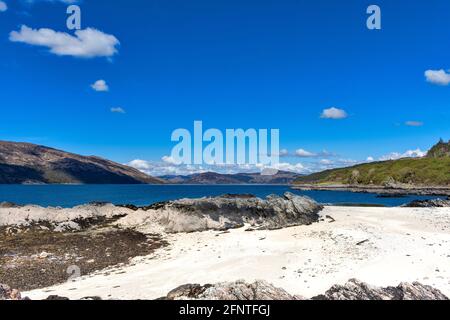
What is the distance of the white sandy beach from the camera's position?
21.5 m

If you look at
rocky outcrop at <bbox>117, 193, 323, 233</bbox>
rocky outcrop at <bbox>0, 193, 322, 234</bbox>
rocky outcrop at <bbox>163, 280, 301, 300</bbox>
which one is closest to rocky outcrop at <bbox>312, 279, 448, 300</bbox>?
rocky outcrop at <bbox>163, 280, 301, 300</bbox>

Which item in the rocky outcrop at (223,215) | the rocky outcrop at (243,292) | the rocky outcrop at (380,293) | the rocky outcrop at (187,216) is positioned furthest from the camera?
the rocky outcrop at (223,215)

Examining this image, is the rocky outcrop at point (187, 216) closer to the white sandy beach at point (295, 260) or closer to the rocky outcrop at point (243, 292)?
the white sandy beach at point (295, 260)

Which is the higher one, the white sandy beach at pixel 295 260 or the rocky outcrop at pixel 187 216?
the rocky outcrop at pixel 187 216

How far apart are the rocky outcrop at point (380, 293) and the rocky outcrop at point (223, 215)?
85.8 feet

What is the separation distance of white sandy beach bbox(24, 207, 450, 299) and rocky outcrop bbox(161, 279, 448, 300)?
3112 millimetres

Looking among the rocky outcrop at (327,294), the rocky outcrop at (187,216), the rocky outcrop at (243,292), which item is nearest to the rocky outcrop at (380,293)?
the rocky outcrop at (327,294)

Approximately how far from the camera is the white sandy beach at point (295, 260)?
21469mm

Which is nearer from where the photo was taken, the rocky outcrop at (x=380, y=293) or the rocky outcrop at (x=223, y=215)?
the rocky outcrop at (x=380, y=293)

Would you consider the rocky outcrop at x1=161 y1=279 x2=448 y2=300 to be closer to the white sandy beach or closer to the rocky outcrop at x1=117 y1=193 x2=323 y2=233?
the white sandy beach

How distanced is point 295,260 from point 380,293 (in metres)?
11.7
